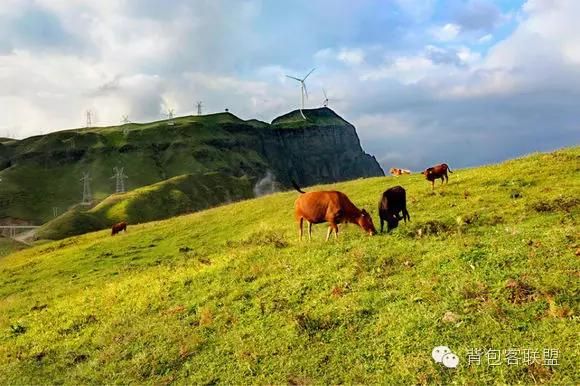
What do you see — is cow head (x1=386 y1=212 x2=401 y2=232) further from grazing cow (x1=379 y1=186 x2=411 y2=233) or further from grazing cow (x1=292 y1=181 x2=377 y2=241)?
grazing cow (x1=292 y1=181 x2=377 y2=241)

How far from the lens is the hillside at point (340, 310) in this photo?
457 inches

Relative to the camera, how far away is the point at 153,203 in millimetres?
135625

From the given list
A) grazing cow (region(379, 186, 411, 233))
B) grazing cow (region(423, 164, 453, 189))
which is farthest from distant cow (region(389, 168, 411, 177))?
grazing cow (region(379, 186, 411, 233))

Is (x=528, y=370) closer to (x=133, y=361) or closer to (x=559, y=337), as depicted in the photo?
(x=559, y=337)

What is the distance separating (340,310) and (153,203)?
12698cm

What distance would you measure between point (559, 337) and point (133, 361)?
35.8ft

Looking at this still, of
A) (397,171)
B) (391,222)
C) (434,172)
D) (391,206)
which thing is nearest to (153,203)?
(397,171)

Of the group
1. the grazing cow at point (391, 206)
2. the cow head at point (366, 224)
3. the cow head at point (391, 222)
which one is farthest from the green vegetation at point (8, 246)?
the cow head at point (391, 222)

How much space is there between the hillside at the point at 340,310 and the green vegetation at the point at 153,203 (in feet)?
272

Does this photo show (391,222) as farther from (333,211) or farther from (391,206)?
(333,211)

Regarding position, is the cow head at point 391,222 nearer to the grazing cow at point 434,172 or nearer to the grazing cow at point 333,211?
the grazing cow at point 333,211

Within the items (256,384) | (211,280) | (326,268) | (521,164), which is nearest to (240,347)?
(256,384)

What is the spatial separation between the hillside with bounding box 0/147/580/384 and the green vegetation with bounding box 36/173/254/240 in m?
83.0

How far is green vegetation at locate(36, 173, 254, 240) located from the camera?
338 feet
